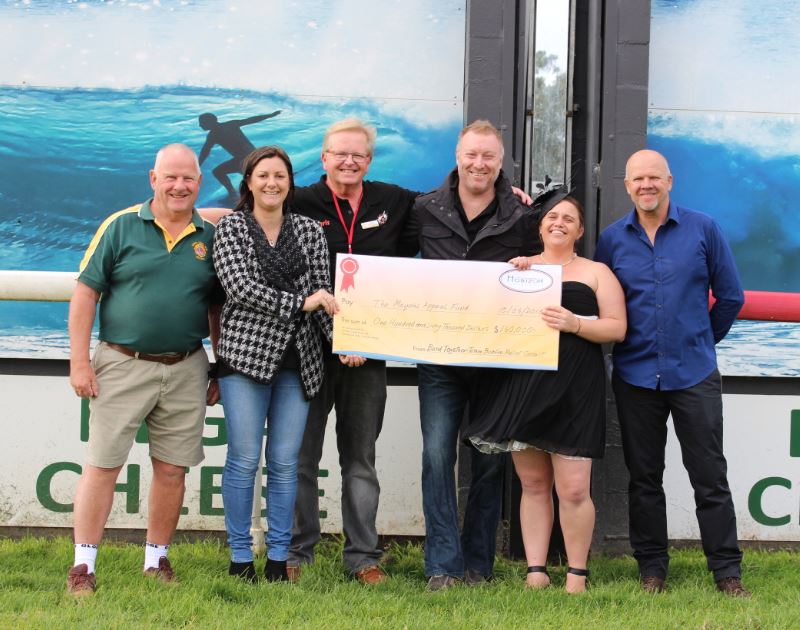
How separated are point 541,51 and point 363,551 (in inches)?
101

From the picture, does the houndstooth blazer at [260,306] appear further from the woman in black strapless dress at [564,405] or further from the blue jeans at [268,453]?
the woman in black strapless dress at [564,405]

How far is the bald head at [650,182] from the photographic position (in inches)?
155

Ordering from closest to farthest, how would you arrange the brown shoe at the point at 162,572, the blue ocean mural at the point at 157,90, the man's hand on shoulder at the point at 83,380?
the man's hand on shoulder at the point at 83,380, the brown shoe at the point at 162,572, the blue ocean mural at the point at 157,90

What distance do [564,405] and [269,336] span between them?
1.23 metres

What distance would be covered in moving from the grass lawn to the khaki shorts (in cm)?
55

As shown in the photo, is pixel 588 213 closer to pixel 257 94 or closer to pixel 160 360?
pixel 257 94

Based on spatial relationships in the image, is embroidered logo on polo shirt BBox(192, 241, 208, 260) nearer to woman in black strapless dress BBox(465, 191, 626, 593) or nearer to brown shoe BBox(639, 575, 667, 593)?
woman in black strapless dress BBox(465, 191, 626, 593)

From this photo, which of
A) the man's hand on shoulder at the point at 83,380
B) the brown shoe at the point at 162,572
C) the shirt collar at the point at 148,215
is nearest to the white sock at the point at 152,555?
the brown shoe at the point at 162,572

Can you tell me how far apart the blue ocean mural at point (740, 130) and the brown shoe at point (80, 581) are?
10.9 ft

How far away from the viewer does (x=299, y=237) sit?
386 centimetres

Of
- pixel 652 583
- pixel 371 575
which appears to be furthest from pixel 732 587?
pixel 371 575

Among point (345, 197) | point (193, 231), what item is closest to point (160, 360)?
point (193, 231)

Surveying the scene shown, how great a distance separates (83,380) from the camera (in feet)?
12.1

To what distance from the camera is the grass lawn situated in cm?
343
